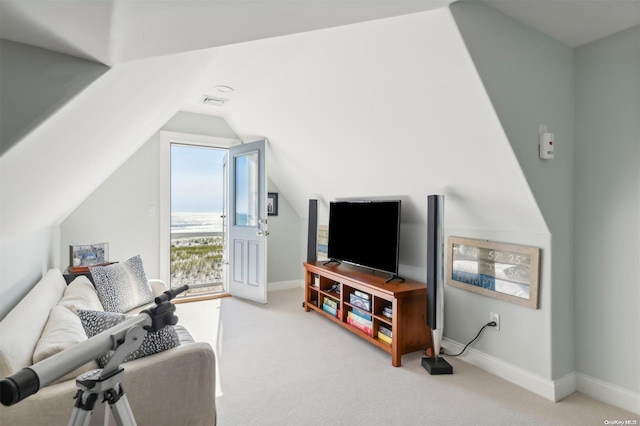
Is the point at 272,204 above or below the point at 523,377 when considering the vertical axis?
above

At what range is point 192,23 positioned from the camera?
821 mm

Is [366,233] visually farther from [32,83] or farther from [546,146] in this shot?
[32,83]

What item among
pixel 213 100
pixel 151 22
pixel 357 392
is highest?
pixel 213 100

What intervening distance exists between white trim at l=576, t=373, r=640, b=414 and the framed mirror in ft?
2.04

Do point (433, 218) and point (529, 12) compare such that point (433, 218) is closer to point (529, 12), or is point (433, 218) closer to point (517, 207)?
point (517, 207)

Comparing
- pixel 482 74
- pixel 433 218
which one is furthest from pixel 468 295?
pixel 482 74

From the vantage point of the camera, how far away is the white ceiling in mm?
644

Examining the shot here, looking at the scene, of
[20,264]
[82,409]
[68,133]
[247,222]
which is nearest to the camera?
[82,409]

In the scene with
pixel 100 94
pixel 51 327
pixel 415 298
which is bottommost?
pixel 415 298

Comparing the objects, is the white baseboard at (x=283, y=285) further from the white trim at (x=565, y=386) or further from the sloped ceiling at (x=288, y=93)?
the white trim at (x=565, y=386)

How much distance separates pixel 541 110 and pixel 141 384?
107 inches

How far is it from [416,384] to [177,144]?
157 inches

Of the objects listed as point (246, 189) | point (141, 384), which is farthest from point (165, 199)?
point (141, 384)

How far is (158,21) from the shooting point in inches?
30.1
